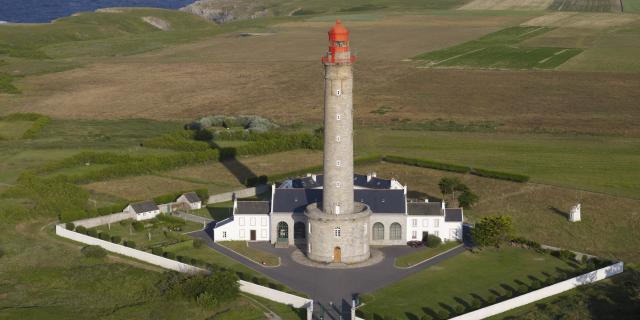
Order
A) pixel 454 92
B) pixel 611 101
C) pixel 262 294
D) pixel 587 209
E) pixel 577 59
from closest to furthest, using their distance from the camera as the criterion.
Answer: pixel 262 294
pixel 587 209
pixel 611 101
pixel 454 92
pixel 577 59

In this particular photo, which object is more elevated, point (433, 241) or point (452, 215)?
point (452, 215)

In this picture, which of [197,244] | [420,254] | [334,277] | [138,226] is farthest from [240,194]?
[334,277]

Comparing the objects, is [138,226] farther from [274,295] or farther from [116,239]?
[274,295]

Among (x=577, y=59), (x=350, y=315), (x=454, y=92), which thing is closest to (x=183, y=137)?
(x=454, y=92)

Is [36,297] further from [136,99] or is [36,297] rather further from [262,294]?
[136,99]

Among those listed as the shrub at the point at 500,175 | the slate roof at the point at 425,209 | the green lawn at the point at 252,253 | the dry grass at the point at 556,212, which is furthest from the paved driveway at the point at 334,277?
the shrub at the point at 500,175

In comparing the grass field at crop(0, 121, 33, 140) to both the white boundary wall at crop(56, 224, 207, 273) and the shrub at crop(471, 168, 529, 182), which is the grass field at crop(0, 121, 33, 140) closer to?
the white boundary wall at crop(56, 224, 207, 273)

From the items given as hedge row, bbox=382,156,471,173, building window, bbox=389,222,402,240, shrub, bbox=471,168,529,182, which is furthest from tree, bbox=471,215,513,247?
hedge row, bbox=382,156,471,173
